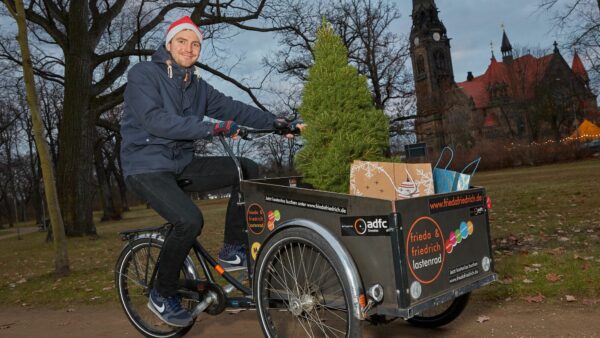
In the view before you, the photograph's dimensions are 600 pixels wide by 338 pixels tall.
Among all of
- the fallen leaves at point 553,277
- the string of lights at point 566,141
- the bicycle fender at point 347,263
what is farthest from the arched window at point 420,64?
the bicycle fender at point 347,263

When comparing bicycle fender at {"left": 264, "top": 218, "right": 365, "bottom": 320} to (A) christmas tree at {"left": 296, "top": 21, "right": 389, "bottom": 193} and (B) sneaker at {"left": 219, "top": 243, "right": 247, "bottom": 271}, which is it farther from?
(B) sneaker at {"left": 219, "top": 243, "right": 247, "bottom": 271}

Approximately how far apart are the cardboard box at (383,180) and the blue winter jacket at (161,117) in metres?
0.91

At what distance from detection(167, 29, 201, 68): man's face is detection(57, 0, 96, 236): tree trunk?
40.8 ft

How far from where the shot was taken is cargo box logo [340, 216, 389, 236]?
261 cm

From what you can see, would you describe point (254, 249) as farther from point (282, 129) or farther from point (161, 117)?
point (161, 117)

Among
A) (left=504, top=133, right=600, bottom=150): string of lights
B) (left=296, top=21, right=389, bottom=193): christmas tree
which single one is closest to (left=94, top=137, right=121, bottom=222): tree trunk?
(left=504, top=133, right=600, bottom=150): string of lights


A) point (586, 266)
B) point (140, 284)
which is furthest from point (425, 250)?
point (586, 266)

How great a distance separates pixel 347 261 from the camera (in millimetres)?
2670

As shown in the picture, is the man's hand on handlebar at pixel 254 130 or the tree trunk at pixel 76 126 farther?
the tree trunk at pixel 76 126

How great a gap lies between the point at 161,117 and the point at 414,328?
7.28 feet

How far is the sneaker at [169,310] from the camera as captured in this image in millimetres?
3594

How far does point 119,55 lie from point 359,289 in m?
15.1

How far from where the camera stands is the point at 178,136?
126 inches

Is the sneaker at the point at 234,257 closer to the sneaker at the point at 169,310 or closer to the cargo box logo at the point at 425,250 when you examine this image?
the sneaker at the point at 169,310
